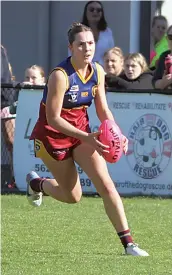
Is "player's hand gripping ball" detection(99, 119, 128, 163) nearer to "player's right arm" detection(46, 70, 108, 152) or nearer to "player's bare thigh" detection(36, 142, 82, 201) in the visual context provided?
"player's right arm" detection(46, 70, 108, 152)

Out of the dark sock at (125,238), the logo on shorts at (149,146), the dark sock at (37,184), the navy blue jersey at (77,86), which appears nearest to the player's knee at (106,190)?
the dark sock at (125,238)

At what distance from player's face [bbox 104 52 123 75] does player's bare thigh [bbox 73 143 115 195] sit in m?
4.46

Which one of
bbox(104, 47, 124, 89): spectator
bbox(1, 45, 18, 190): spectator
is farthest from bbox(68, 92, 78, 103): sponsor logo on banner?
bbox(1, 45, 18, 190): spectator

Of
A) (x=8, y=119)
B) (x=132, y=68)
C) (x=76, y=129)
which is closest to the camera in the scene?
(x=76, y=129)

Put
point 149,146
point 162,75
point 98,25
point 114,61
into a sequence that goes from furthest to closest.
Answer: point 98,25
point 114,61
point 162,75
point 149,146

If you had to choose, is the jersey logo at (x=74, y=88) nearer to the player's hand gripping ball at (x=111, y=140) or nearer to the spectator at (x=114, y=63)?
the player's hand gripping ball at (x=111, y=140)

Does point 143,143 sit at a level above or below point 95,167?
below

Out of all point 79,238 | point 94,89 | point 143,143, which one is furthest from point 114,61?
point 94,89

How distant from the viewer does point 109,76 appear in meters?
11.4

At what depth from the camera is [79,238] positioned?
25.7 feet

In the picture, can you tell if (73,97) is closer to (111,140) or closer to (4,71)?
(111,140)

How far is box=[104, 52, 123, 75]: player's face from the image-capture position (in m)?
11.4

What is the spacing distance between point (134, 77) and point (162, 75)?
424 mm

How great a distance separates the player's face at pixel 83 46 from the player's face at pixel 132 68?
14.0ft
